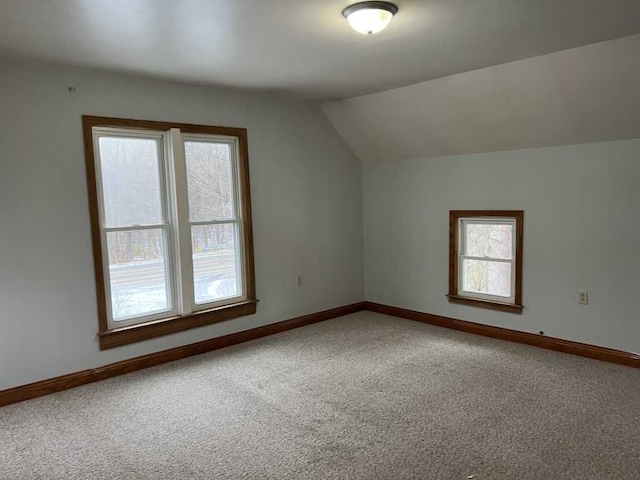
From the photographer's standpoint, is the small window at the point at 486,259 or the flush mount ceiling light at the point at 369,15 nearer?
the flush mount ceiling light at the point at 369,15

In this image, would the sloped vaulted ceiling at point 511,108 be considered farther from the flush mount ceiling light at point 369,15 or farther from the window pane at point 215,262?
the window pane at point 215,262

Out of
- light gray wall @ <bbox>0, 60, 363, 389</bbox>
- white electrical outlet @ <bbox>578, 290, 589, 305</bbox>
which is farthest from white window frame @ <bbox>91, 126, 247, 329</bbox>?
white electrical outlet @ <bbox>578, 290, 589, 305</bbox>

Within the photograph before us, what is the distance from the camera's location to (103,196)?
3.57 m

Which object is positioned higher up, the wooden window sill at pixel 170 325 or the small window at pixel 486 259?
the small window at pixel 486 259

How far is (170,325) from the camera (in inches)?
155

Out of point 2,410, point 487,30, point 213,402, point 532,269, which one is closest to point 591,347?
point 532,269

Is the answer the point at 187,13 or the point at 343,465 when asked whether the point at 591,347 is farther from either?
the point at 187,13

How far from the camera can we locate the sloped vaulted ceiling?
3158 millimetres

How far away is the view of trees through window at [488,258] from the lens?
4344 mm

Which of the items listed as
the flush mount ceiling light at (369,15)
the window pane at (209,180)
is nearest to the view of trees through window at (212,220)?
the window pane at (209,180)

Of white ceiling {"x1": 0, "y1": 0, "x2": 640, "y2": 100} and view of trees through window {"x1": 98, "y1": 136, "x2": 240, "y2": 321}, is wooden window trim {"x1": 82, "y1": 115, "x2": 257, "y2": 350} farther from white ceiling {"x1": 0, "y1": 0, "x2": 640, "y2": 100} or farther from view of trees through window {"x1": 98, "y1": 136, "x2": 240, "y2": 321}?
white ceiling {"x1": 0, "y1": 0, "x2": 640, "y2": 100}

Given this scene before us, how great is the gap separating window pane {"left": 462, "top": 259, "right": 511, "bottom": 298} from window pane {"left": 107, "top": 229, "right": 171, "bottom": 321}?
285cm

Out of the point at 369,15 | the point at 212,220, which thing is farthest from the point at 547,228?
the point at 212,220

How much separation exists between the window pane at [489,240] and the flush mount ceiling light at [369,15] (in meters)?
2.56
